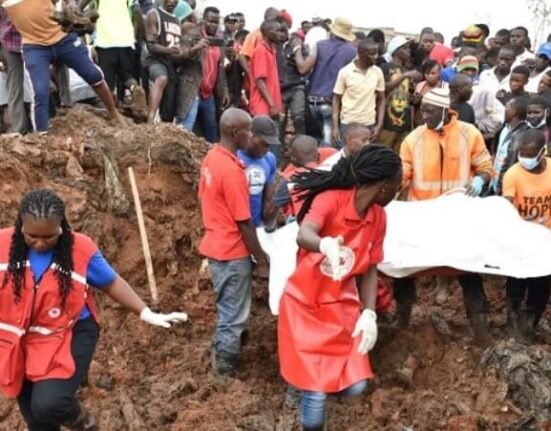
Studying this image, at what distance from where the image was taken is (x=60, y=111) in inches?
293

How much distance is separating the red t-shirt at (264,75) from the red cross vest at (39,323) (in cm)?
484

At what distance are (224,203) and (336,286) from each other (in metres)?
1.07

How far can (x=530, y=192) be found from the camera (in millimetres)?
5180

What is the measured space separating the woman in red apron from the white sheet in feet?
2.22

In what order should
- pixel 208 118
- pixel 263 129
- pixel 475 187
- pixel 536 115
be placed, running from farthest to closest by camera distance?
pixel 208 118 < pixel 536 115 < pixel 475 187 < pixel 263 129

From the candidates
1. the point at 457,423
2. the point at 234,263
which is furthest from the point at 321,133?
the point at 457,423

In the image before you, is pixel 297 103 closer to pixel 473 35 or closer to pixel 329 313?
pixel 473 35

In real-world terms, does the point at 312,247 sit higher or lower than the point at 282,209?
higher

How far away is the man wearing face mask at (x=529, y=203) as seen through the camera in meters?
5.14

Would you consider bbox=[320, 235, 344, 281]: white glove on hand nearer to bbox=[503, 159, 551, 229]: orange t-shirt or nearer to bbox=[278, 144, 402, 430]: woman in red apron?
bbox=[278, 144, 402, 430]: woman in red apron

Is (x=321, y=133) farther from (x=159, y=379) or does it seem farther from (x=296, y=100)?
(x=159, y=379)

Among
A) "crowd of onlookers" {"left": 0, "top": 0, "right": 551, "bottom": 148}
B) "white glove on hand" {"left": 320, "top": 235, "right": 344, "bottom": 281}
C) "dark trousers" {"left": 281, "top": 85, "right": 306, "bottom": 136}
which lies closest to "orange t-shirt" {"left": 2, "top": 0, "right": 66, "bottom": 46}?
"crowd of onlookers" {"left": 0, "top": 0, "right": 551, "bottom": 148}

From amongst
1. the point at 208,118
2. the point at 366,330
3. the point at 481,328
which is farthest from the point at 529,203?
the point at 208,118

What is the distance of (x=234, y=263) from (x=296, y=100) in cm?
455
